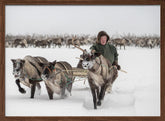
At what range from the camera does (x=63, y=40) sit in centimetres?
378

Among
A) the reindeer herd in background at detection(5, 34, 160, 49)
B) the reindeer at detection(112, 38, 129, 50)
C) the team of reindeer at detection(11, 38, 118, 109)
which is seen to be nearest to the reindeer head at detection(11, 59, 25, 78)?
the team of reindeer at detection(11, 38, 118, 109)

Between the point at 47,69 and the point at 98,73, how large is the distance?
0.65 meters

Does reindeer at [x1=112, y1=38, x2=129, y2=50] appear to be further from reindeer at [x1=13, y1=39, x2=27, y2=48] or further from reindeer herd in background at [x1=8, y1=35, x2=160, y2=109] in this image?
reindeer at [x1=13, y1=39, x2=27, y2=48]

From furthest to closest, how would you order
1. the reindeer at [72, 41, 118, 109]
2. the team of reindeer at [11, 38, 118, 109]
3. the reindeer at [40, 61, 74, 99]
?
the reindeer at [40, 61, 74, 99]
the team of reindeer at [11, 38, 118, 109]
the reindeer at [72, 41, 118, 109]

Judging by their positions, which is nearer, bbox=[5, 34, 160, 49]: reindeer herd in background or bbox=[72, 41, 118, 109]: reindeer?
bbox=[72, 41, 118, 109]: reindeer

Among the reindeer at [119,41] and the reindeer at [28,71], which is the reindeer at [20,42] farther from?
the reindeer at [119,41]

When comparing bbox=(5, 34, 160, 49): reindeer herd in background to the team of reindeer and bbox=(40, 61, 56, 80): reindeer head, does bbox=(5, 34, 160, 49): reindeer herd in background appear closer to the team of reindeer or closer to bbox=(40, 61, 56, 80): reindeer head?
the team of reindeer

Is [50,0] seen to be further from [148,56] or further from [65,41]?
[148,56]

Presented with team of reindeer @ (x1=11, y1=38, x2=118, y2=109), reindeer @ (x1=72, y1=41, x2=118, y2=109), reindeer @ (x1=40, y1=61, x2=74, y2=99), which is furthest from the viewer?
reindeer @ (x1=40, y1=61, x2=74, y2=99)

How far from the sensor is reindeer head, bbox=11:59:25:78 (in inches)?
144

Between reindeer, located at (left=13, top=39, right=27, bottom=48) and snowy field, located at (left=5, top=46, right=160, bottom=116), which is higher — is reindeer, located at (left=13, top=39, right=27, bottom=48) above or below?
above

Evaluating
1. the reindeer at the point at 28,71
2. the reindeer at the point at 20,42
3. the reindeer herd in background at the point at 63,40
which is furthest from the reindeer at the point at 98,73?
the reindeer at the point at 20,42

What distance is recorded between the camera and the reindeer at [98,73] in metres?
3.43

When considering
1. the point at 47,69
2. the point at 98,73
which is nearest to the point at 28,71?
the point at 47,69
